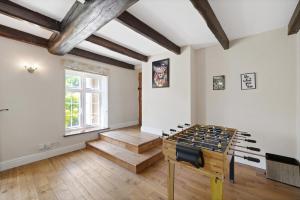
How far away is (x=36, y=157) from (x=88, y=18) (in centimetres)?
298

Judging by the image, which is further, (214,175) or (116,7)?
(116,7)

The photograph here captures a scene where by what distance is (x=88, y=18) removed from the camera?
1.77 m

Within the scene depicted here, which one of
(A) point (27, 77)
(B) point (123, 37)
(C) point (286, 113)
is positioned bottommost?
(C) point (286, 113)

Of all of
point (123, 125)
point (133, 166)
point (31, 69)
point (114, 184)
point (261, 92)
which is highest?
point (31, 69)

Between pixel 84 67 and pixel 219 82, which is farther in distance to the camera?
pixel 84 67

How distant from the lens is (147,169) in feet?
8.47

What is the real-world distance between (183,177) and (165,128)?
1483mm

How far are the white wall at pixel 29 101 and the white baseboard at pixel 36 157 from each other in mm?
43

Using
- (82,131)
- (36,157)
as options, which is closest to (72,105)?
(82,131)

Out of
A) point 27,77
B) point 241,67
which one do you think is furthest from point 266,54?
point 27,77

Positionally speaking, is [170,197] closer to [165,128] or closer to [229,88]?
[165,128]

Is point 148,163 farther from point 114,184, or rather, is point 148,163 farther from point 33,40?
point 33,40

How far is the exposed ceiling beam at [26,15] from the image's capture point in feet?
5.96

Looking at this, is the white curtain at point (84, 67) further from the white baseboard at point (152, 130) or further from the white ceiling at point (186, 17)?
the white baseboard at point (152, 130)
